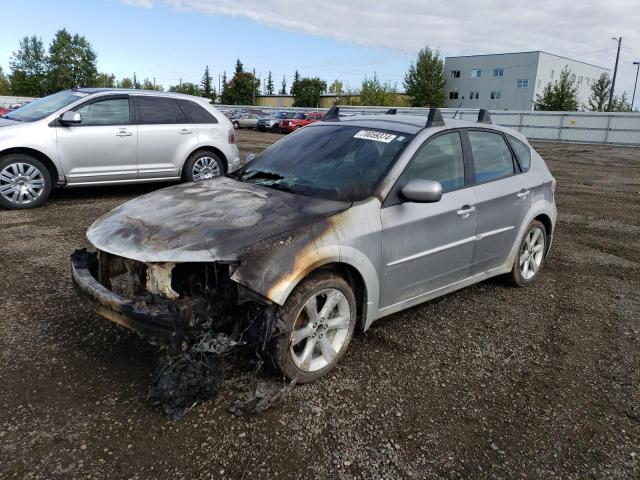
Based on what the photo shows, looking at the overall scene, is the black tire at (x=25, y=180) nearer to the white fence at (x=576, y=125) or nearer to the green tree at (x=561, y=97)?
the white fence at (x=576, y=125)

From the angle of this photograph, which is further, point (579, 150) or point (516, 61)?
point (516, 61)

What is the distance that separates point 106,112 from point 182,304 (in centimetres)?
619

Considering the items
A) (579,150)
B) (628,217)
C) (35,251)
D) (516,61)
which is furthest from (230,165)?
(516,61)

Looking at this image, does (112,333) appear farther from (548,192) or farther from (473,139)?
(548,192)

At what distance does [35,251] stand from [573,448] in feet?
17.7

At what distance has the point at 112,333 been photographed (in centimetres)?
366

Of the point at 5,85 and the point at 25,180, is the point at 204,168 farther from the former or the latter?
the point at 5,85

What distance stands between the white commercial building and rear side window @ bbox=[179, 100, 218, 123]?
186 ft

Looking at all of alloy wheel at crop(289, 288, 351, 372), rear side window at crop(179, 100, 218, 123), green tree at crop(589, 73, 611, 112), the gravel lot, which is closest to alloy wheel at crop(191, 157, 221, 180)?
rear side window at crop(179, 100, 218, 123)

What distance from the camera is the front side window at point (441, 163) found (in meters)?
3.76

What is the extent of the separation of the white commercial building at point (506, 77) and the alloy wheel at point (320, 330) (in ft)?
204

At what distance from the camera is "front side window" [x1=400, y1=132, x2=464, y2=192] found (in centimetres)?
376

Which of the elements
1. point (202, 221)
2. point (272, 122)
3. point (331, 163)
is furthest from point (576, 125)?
point (202, 221)

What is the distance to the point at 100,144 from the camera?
7652 millimetres
